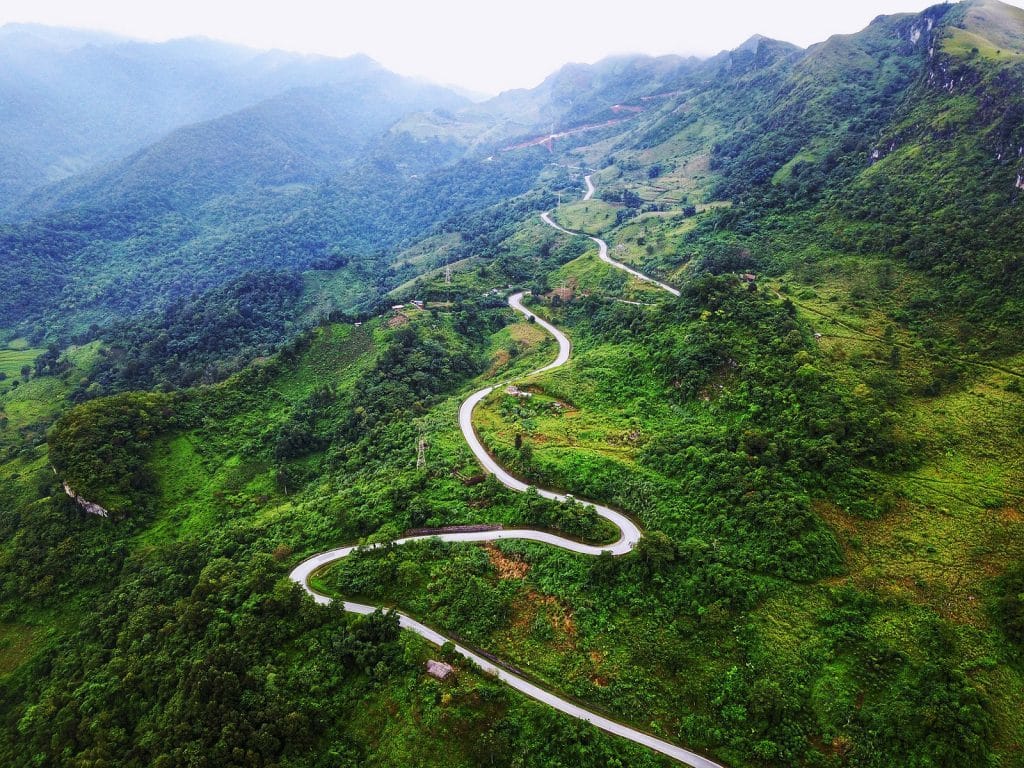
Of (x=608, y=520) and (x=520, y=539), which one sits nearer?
(x=520, y=539)

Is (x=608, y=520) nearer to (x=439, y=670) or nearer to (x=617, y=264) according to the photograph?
(x=439, y=670)

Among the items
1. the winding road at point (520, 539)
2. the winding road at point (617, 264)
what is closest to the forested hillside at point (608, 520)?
the winding road at point (520, 539)

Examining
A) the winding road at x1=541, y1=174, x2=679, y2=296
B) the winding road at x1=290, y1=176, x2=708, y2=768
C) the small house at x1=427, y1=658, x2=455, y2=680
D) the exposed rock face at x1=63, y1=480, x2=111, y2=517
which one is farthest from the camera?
the winding road at x1=541, y1=174, x2=679, y2=296

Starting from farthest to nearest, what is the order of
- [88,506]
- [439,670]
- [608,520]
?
1. [88,506]
2. [608,520]
3. [439,670]

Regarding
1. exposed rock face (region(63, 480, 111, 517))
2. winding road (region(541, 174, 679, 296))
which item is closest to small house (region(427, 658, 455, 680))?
exposed rock face (region(63, 480, 111, 517))

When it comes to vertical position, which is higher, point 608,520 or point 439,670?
point 608,520

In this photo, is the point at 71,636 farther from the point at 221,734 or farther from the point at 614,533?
the point at 614,533

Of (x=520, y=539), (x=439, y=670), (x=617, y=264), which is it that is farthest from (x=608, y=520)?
(x=617, y=264)

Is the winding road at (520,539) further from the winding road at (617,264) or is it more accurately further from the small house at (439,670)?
the winding road at (617,264)

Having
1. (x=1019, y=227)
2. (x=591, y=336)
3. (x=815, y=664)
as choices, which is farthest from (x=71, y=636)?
(x=1019, y=227)

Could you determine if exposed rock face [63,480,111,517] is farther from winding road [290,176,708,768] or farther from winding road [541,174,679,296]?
winding road [541,174,679,296]
